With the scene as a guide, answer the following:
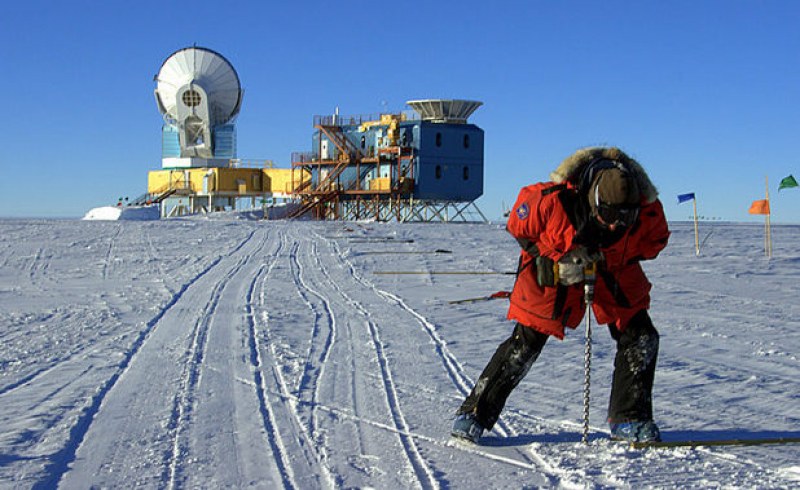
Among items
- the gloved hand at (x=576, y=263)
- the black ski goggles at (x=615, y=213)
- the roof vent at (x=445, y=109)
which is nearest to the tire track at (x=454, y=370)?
the gloved hand at (x=576, y=263)

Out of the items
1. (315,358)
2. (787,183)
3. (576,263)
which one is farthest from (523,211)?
(787,183)

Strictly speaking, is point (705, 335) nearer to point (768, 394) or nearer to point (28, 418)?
point (768, 394)

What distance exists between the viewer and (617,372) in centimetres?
431

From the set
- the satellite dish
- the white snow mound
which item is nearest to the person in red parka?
the white snow mound

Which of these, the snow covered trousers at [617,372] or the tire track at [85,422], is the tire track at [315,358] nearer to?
the snow covered trousers at [617,372]

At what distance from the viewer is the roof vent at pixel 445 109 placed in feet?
163

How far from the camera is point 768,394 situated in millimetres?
5535

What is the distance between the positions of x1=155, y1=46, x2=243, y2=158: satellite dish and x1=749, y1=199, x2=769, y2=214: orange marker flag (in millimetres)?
42503

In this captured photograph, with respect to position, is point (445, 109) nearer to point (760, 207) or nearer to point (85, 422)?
point (760, 207)

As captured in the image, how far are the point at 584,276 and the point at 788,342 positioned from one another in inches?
177

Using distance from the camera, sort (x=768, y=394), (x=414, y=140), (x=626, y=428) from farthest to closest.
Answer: (x=414, y=140), (x=768, y=394), (x=626, y=428)

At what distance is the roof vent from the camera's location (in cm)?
4959

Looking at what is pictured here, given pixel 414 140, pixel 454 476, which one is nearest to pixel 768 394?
pixel 454 476

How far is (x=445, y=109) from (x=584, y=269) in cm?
4651
